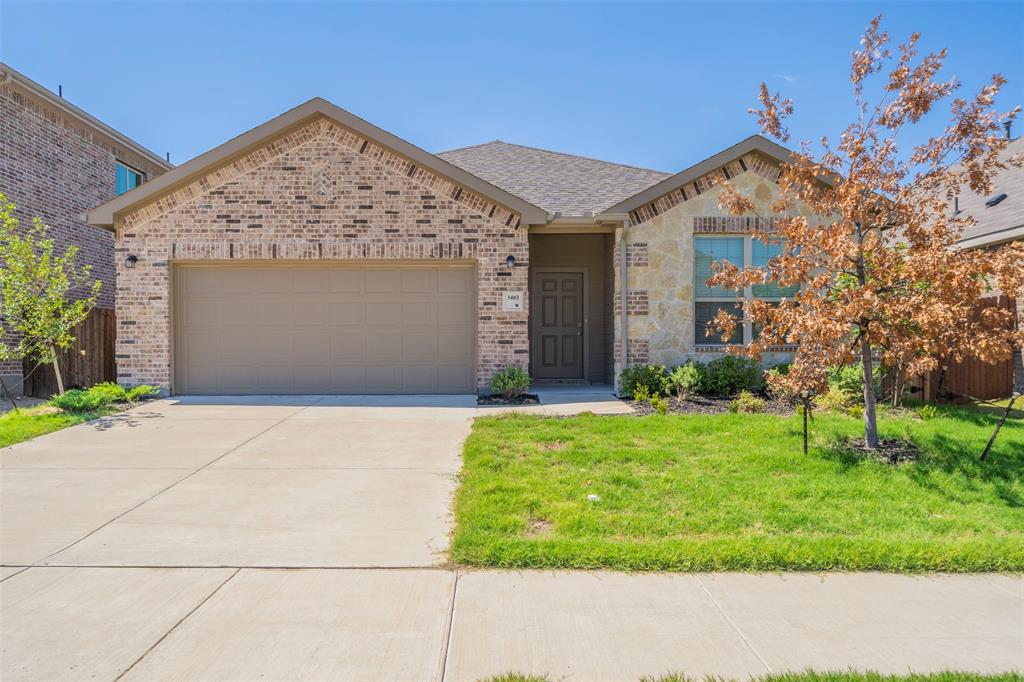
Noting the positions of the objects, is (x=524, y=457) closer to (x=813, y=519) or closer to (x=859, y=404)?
(x=813, y=519)

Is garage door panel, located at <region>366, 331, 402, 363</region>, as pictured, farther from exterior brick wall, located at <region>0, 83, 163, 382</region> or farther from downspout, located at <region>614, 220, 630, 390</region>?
exterior brick wall, located at <region>0, 83, 163, 382</region>

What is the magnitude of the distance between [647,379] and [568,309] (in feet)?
9.44

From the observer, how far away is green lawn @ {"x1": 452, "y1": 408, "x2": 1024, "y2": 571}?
3.93 m

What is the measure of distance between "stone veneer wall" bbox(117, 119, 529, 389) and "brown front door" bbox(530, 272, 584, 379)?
1.75m

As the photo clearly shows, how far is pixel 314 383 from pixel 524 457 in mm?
6064

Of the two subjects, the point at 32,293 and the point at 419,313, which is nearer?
the point at 32,293

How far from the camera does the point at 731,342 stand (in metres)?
11.1

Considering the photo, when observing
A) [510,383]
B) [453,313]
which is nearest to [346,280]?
[453,313]

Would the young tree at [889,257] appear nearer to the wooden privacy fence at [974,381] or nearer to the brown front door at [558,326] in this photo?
the wooden privacy fence at [974,381]

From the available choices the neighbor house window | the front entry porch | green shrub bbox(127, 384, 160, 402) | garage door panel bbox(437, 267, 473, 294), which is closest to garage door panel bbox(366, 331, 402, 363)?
garage door panel bbox(437, 267, 473, 294)

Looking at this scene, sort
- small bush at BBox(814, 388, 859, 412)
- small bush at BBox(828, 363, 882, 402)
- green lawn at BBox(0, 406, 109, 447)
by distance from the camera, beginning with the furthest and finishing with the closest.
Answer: small bush at BBox(828, 363, 882, 402) < small bush at BBox(814, 388, 859, 412) < green lawn at BBox(0, 406, 109, 447)

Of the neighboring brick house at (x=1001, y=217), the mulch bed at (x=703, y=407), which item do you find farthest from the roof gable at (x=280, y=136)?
the neighboring brick house at (x=1001, y=217)

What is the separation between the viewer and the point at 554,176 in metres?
13.9

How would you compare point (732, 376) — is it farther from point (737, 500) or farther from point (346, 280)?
point (346, 280)
